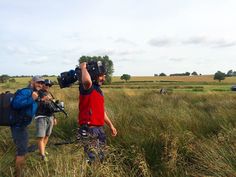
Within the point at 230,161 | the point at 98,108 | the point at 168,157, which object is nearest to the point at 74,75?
the point at 98,108

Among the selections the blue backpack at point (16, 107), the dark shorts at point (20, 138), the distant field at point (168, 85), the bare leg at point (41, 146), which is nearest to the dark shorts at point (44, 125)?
the bare leg at point (41, 146)

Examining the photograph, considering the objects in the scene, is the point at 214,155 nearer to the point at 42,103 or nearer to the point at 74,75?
the point at 74,75

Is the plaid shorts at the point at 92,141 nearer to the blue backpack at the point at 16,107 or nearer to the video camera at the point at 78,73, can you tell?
the video camera at the point at 78,73

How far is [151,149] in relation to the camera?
240 inches

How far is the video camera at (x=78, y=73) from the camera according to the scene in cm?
529

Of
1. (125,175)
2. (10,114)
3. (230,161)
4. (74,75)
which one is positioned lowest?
(125,175)

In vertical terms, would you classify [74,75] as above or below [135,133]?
above

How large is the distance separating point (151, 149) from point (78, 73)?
1.78m

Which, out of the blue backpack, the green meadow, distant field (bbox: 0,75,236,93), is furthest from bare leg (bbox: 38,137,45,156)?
distant field (bbox: 0,75,236,93)

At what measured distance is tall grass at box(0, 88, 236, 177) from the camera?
14.5 ft

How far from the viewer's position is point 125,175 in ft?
16.7

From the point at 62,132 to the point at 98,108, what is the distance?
2.75 m

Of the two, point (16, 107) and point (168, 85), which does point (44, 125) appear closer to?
point (16, 107)

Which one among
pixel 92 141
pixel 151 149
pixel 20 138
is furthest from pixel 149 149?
pixel 20 138
